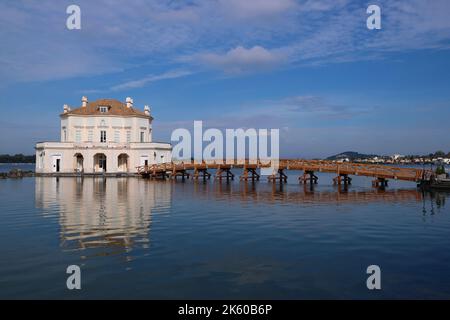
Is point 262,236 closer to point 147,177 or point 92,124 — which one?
point 147,177

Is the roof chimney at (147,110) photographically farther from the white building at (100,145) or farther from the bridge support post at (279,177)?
the bridge support post at (279,177)

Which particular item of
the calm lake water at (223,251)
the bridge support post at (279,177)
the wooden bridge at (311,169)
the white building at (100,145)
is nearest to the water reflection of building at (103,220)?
the calm lake water at (223,251)

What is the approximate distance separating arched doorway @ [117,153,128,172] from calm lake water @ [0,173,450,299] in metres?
36.9

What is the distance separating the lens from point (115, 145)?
190ft

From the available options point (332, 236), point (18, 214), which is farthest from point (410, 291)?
point (18, 214)

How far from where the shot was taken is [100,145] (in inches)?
2281

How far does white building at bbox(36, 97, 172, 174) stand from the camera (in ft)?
189

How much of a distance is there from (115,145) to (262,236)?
46.1 meters

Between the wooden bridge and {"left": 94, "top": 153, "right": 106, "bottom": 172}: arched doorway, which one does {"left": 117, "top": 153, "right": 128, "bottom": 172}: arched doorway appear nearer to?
{"left": 94, "top": 153, "right": 106, "bottom": 172}: arched doorway

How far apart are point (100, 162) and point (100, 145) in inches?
121

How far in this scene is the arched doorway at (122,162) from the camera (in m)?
59.4

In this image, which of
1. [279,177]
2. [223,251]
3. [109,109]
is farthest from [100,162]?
Answer: [223,251]

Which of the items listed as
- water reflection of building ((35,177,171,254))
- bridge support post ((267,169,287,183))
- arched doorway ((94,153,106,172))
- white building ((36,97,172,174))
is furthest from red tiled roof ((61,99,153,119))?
water reflection of building ((35,177,171,254))
